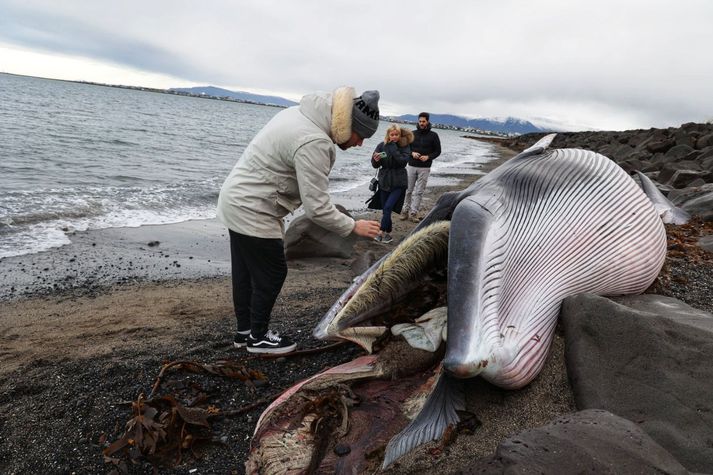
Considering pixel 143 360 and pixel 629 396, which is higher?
pixel 629 396

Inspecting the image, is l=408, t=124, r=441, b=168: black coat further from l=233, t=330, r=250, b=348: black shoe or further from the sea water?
l=233, t=330, r=250, b=348: black shoe

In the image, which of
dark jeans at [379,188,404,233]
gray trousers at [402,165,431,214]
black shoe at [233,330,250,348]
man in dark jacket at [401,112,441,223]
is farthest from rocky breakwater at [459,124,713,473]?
gray trousers at [402,165,431,214]

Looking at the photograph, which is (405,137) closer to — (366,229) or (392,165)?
(392,165)

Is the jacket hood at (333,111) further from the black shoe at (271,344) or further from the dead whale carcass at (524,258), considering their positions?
the black shoe at (271,344)

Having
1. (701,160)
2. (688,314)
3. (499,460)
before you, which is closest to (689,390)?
(688,314)

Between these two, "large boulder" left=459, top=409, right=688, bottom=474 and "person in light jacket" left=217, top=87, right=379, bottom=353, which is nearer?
"large boulder" left=459, top=409, right=688, bottom=474

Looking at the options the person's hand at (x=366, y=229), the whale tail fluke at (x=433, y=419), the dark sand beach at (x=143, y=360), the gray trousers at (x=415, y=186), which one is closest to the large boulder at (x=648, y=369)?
the dark sand beach at (x=143, y=360)

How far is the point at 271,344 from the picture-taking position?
14.0 ft

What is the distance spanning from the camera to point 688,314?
10.4ft

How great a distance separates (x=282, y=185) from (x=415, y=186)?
864 cm

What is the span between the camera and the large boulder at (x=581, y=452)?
1810 millimetres

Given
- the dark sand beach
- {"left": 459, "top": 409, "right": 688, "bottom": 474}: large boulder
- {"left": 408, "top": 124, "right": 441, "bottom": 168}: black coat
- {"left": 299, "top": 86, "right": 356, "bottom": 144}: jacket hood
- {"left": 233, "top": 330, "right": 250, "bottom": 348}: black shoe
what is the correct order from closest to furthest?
{"left": 459, "top": 409, "right": 688, "bottom": 474}: large boulder
the dark sand beach
{"left": 299, "top": 86, "right": 356, "bottom": 144}: jacket hood
{"left": 233, "top": 330, "right": 250, "bottom": 348}: black shoe
{"left": 408, "top": 124, "right": 441, "bottom": 168}: black coat

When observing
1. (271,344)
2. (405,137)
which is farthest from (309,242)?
(271,344)

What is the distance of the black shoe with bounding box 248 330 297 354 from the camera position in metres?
4.24
